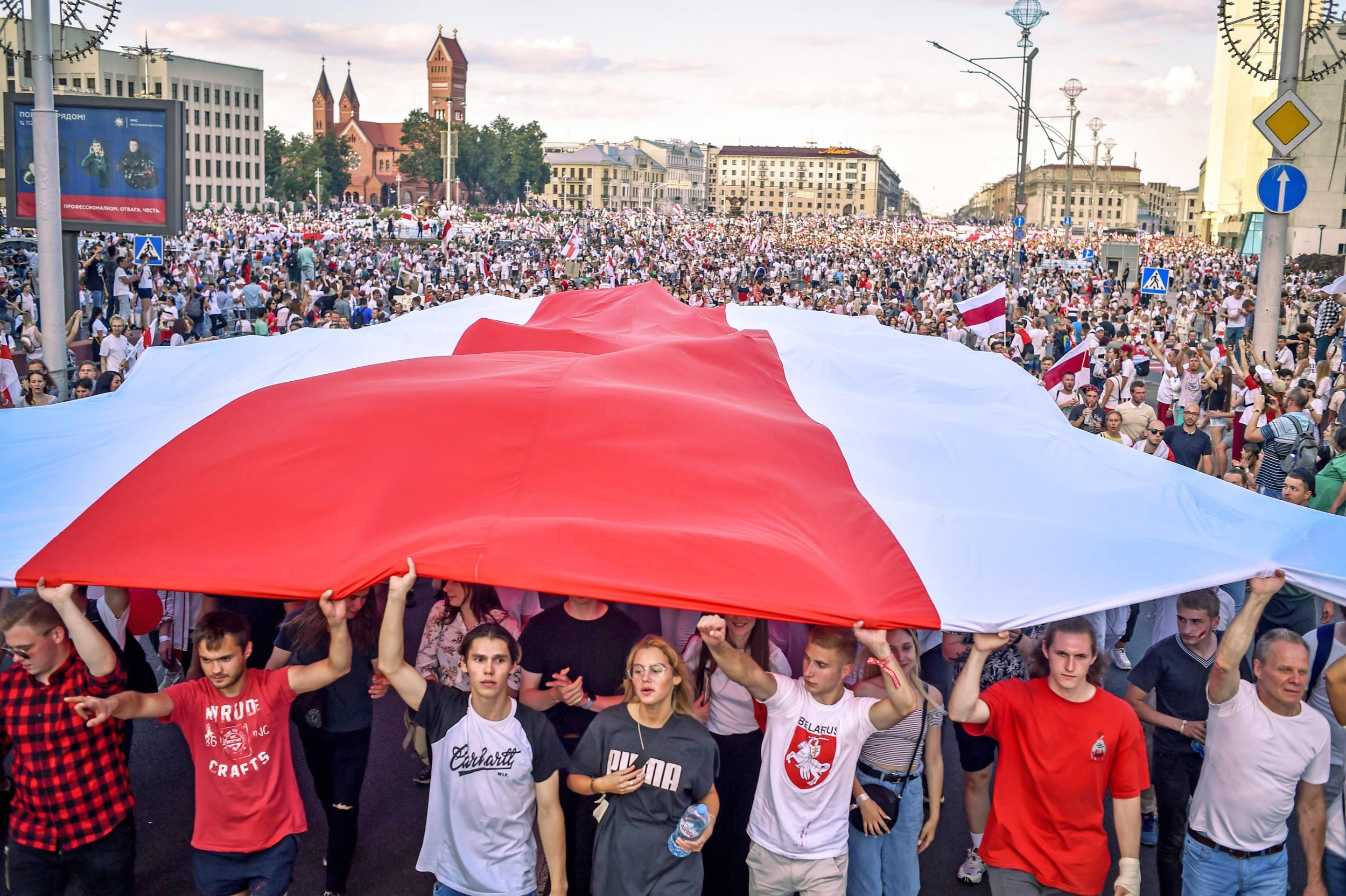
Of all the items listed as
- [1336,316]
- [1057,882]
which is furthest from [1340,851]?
[1336,316]

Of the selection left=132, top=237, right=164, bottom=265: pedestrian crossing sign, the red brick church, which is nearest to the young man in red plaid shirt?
left=132, top=237, right=164, bottom=265: pedestrian crossing sign

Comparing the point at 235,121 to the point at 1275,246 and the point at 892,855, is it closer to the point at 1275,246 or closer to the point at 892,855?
the point at 1275,246

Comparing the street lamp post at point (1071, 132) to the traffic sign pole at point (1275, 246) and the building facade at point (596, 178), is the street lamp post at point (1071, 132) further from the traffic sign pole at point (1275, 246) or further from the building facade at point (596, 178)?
the building facade at point (596, 178)

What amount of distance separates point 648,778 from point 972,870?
238 cm

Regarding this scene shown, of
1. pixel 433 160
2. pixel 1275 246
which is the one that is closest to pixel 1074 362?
pixel 1275 246

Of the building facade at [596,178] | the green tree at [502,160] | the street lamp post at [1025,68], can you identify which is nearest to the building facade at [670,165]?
the building facade at [596,178]

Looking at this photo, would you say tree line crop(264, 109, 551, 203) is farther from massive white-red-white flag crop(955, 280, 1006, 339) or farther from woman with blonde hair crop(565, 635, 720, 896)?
woman with blonde hair crop(565, 635, 720, 896)

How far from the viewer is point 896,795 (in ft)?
16.0

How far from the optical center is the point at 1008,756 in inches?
174

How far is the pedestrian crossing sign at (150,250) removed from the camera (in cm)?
2175

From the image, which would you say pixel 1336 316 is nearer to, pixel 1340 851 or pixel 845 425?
pixel 845 425

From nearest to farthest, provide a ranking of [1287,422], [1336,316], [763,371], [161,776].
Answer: [161,776] < [763,371] < [1287,422] < [1336,316]

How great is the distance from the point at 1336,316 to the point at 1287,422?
45.0ft

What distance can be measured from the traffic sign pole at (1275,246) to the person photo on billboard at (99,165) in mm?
12326
